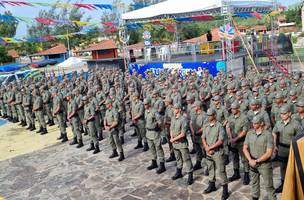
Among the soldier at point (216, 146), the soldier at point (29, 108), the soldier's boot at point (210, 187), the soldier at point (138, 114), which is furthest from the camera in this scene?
the soldier at point (29, 108)

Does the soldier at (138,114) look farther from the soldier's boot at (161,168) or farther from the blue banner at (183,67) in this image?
the blue banner at (183,67)

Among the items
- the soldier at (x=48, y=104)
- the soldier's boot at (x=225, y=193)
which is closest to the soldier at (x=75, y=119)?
the soldier at (x=48, y=104)

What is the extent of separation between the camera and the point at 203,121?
793 cm

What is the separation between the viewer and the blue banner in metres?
17.7

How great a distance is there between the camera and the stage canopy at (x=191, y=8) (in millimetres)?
17359

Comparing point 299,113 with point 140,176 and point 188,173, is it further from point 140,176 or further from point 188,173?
point 140,176

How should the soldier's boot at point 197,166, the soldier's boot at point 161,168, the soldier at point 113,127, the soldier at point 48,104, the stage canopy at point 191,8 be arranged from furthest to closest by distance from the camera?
1. the stage canopy at point 191,8
2. the soldier at point 48,104
3. the soldier at point 113,127
4. the soldier's boot at point 161,168
5. the soldier's boot at point 197,166

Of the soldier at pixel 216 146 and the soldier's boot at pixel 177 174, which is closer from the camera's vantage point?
the soldier at pixel 216 146

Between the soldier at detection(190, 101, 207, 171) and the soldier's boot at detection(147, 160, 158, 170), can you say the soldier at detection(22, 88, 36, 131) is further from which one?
the soldier at detection(190, 101, 207, 171)

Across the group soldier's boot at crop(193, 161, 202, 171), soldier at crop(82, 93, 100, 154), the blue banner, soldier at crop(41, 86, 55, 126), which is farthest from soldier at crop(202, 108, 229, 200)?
the blue banner

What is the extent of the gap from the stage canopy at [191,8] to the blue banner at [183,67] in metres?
2.55

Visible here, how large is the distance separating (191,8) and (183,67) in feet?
9.67

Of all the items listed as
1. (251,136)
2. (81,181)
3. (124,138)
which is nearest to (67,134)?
(124,138)

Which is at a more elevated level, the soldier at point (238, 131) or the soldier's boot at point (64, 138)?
the soldier at point (238, 131)
